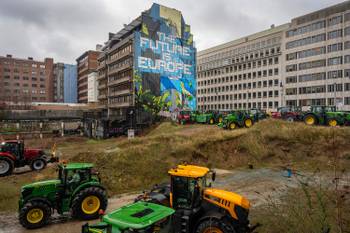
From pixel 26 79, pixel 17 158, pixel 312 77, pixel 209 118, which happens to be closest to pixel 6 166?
pixel 17 158

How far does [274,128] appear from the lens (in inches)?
973

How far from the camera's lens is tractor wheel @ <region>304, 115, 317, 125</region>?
25.8 m

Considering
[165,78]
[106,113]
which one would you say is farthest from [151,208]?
[106,113]

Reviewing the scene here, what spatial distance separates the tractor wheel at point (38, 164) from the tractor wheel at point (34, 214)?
1060 cm

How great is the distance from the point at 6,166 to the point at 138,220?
1710 centimetres

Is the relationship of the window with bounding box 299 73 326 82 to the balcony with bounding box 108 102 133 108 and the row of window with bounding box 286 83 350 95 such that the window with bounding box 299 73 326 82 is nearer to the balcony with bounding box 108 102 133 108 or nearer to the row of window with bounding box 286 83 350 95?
the row of window with bounding box 286 83 350 95

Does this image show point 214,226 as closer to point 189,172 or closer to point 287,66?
point 189,172

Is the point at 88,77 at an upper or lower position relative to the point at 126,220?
upper

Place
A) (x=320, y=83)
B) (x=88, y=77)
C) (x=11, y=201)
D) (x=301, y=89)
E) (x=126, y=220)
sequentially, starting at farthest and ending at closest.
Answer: (x=88, y=77) < (x=301, y=89) < (x=320, y=83) < (x=11, y=201) < (x=126, y=220)

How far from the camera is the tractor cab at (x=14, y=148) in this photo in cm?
1827

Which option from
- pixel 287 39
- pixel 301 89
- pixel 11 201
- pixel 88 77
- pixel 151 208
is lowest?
pixel 11 201

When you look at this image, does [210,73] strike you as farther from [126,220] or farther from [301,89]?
[126,220]

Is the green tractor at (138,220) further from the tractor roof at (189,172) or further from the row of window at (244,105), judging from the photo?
the row of window at (244,105)

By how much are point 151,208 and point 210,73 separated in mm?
102362
